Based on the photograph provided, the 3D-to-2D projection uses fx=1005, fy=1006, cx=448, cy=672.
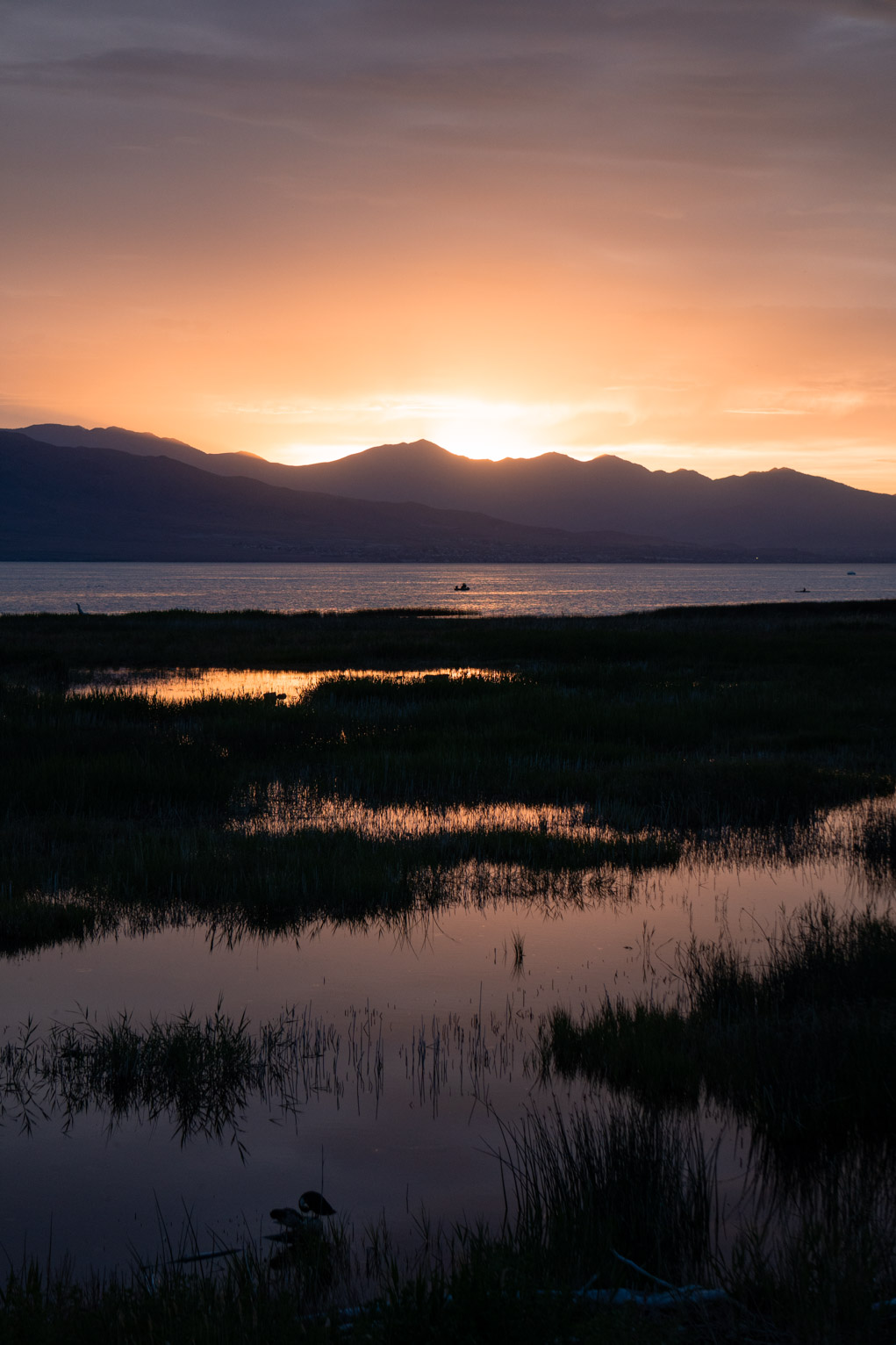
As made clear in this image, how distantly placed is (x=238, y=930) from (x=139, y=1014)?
216 cm

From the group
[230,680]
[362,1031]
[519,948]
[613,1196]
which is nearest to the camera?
[613,1196]

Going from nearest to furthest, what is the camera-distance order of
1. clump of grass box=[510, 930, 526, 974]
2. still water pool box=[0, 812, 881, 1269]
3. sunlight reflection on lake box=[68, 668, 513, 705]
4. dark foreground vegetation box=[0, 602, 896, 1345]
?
dark foreground vegetation box=[0, 602, 896, 1345] → still water pool box=[0, 812, 881, 1269] → clump of grass box=[510, 930, 526, 974] → sunlight reflection on lake box=[68, 668, 513, 705]

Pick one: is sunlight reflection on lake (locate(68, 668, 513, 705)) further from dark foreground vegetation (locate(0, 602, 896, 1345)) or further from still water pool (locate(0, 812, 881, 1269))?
still water pool (locate(0, 812, 881, 1269))

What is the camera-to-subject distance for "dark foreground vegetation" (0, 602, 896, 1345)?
4051 millimetres

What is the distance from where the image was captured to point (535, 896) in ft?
36.3

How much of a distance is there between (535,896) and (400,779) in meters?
6.31

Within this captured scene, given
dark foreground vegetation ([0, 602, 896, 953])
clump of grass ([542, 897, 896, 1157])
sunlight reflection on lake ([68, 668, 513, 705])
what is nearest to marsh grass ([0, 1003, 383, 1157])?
clump of grass ([542, 897, 896, 1157])

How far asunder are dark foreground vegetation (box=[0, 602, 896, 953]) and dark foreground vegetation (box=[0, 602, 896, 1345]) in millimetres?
70

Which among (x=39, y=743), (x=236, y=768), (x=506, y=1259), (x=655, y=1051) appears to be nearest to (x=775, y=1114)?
(x=655, y=1051)

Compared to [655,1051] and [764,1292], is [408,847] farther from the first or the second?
[764,1292]

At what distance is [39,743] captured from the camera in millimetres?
18438

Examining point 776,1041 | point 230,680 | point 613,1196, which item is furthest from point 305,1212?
point 230,680

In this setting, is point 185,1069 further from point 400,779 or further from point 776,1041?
point 400,779

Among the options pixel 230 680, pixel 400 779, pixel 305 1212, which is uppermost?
pixel 230 680
